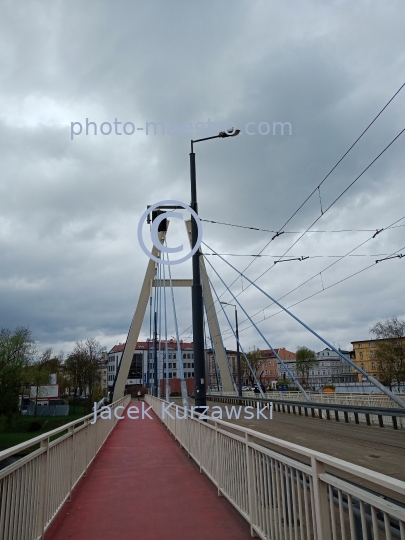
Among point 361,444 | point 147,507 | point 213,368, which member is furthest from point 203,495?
point 213,368

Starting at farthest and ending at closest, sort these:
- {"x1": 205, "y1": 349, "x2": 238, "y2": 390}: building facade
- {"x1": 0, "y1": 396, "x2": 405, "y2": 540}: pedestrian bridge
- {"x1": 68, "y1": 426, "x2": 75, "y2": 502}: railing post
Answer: {"x1": 205, "y1": 349, "x2": 238, "y2": 390}: building facade < {"x1": 68, "y1": 426, "x2": 75, "y2": 502}: railing post < {"x1": 0, "y1": 396, "x2": 405, "y2": 540}: pedestrian bridge

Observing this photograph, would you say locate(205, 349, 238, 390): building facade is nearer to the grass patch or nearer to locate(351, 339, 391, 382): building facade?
the grass patch

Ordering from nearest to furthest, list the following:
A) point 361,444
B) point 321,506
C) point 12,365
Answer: point 321,506 < point 361,444 < point 12,365

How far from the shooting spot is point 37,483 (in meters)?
4.21

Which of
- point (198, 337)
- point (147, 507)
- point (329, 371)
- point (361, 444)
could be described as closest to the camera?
point (147, 507)

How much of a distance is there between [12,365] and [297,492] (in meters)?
42.2

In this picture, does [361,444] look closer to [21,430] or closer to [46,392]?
[21,430]

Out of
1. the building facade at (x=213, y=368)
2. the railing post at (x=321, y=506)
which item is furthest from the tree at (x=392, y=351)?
the railing post at (x=321, y=506)

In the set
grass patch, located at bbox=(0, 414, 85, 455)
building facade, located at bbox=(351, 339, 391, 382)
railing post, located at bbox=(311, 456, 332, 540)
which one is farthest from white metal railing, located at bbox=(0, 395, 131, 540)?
building facade, located at bbox=(351, 339, 391, 382)

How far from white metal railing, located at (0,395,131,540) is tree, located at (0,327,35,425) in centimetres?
3581

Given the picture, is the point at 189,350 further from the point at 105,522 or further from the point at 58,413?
the point at 105,522

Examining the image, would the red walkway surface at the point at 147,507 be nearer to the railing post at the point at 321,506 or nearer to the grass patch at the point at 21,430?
the railing post at the point at 321,506

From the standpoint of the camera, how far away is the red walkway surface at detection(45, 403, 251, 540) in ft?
14.4

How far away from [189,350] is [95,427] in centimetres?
8556
